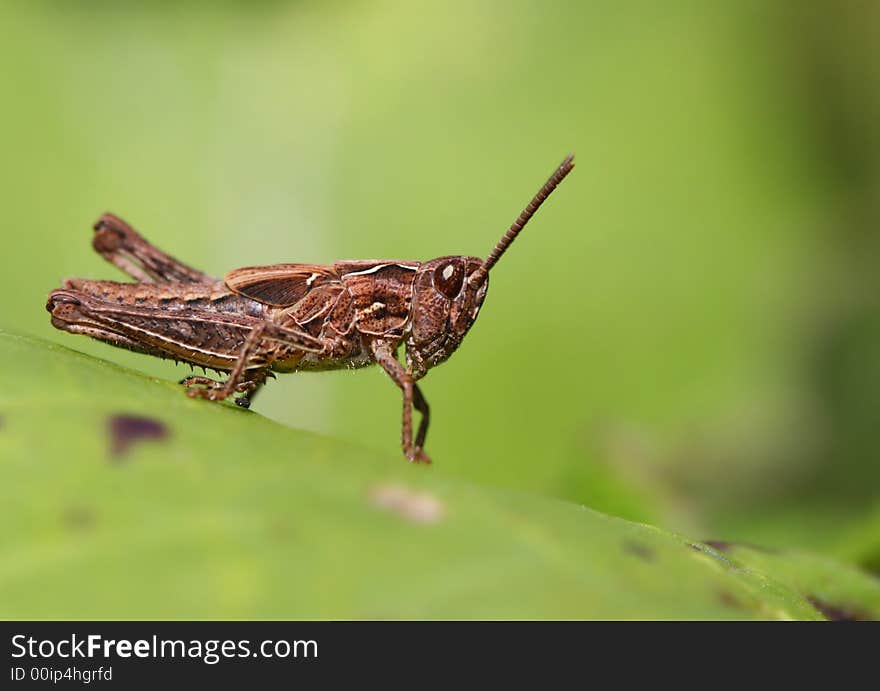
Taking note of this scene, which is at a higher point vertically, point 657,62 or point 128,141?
point 657,62

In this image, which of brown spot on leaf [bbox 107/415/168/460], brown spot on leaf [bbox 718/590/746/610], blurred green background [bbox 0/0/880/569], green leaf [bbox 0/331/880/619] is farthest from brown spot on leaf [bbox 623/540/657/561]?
blurred green background [bbox 0/0/880/569]

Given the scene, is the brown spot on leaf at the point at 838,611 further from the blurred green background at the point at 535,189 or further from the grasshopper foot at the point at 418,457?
the blurred green background at the point at 535,189

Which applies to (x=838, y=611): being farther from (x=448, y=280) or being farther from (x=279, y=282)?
(x=279, y=282)

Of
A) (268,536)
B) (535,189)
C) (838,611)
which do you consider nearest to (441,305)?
(838,611)

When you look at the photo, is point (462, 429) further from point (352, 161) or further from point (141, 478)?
point (141, 478)

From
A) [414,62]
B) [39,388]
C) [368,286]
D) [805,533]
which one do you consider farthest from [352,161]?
[39,388]

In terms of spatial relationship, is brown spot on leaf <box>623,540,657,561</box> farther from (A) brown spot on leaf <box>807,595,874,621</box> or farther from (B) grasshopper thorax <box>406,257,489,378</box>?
(B) grasshopper thorax <box>406,257,489,378</box>
